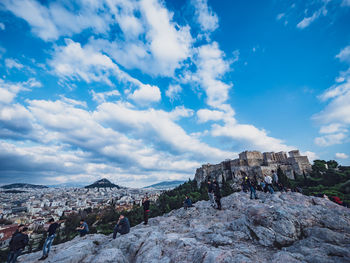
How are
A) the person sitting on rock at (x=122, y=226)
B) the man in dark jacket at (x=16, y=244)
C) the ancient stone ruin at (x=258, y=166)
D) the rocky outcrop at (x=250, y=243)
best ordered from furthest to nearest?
the ancient stone ruin at (x=258, y=166), the person sitting on rock at (x=122, y=226), the man in dark jacket at (x=16, y=244), the rocky outcrop at (x=250, y=243)

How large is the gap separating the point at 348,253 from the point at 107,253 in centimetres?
1053

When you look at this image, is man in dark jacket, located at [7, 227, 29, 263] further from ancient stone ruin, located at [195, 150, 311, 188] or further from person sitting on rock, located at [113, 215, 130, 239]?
ancient stone ruin, located at [195, 150, 311, 188]

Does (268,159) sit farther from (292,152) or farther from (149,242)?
(149,242)

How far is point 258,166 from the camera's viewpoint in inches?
2345

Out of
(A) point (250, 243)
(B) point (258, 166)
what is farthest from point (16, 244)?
(B) point (258, 166)

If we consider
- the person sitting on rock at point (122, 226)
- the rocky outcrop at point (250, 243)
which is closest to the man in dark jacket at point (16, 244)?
the rocky outcrop at point (250, 243)

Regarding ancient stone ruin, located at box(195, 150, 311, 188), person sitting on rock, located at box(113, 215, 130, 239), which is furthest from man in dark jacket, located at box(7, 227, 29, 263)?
ancient stone ruin, located at box(195, 150, 311, 188)

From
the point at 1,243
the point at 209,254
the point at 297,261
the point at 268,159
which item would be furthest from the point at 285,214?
the point at 1,243

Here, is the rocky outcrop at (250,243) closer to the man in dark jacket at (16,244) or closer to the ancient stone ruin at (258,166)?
the man in dark jacket at (16,244)

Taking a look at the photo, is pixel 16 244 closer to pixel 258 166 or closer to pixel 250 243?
pixel 250 243

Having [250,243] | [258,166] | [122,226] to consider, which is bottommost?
[250,243]

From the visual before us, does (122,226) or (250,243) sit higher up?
(122,226)

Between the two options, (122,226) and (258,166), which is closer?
(122,226)

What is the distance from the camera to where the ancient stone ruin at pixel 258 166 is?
58.3 metres
